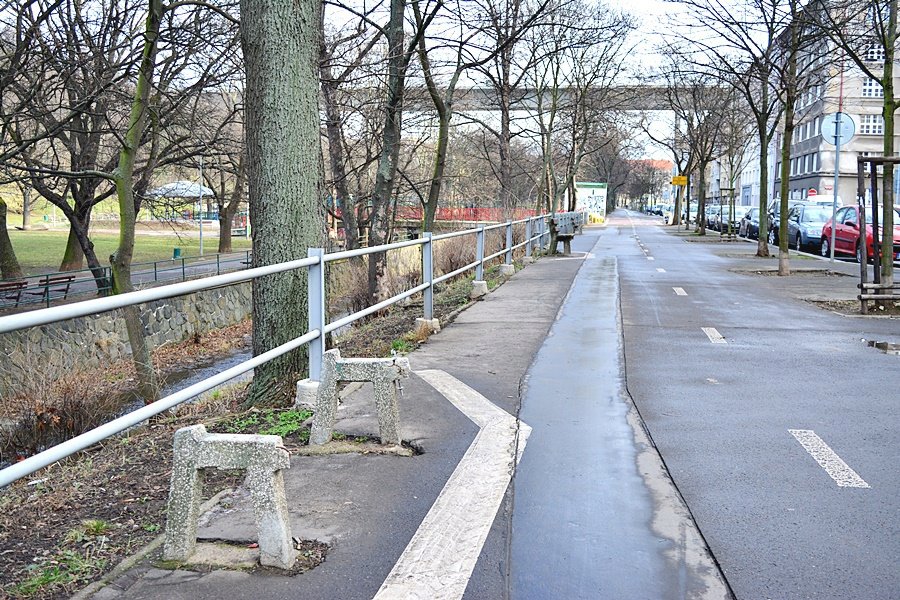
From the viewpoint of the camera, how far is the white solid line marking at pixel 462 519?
363 centimetres

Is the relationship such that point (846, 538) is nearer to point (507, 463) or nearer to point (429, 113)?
point (507, 463)

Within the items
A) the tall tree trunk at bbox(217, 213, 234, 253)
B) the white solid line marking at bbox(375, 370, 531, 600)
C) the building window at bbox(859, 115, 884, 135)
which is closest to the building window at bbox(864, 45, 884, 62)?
the white solid line marking at bbox(375, 370, 531, 600)

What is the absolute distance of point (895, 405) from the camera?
22.8ft

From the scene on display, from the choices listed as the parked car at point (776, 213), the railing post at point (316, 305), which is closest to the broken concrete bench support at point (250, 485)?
the railing post at point (316, 305)

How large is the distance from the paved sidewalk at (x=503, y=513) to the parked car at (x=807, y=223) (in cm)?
2379

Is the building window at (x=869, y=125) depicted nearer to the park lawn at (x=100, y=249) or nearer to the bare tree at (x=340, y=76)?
the park lawn at (x=100, y=249)

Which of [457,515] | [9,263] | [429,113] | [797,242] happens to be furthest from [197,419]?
[797,242]

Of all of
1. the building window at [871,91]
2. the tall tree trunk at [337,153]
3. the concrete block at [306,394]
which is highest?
the building window at [871,91]

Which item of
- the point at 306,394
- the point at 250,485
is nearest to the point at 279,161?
the point at 306,394

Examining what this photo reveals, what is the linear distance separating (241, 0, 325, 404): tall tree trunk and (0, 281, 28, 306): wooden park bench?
13064 millimetres

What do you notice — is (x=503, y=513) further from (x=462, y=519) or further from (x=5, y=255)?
(x=5, y=255)

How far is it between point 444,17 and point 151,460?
11.9m

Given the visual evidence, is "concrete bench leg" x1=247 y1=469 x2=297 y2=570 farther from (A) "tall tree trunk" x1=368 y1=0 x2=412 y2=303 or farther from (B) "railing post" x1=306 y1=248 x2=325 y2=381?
(A) "tall tree trunk" x1=368 y1=0 x2=412 y2=303

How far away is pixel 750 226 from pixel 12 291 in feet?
103
